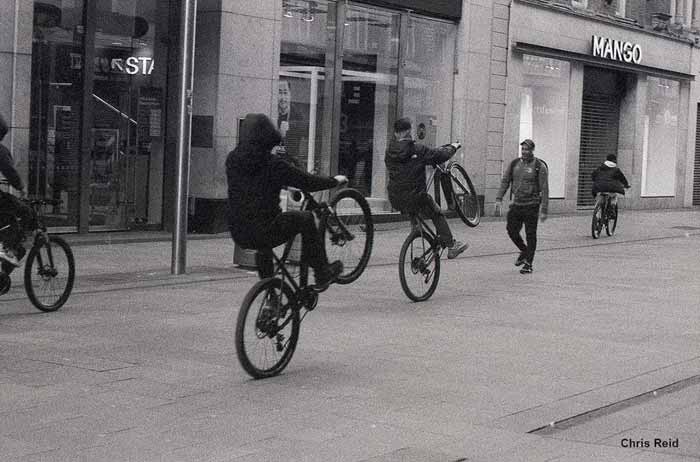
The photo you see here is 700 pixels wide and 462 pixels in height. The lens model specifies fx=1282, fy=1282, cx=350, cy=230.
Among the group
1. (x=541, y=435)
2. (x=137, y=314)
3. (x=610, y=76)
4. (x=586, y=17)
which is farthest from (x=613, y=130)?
(x=541, y=435)

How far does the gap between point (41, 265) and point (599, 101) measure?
76.1 ft

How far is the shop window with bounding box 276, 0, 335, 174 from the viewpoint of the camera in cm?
2158

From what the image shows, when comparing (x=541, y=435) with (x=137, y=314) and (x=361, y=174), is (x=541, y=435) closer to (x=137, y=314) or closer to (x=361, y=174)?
(x=137, y=314)

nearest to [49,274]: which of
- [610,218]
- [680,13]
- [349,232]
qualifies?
[349,232]

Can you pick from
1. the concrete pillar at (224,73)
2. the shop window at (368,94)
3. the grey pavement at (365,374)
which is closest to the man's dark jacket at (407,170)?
the grey pavement at (365,374)

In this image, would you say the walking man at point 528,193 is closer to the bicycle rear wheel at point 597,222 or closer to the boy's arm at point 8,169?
the bicycle rear wheel at point 597,222

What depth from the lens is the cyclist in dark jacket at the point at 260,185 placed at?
8.50m

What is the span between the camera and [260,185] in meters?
8.54

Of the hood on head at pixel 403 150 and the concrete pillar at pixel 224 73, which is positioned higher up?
the concrete pillar at pixel 224 73

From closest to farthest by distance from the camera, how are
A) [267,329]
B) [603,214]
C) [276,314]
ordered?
[267,329]
[276,314]
[603,214]

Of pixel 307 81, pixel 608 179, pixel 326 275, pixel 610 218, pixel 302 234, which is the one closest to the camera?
pixel 302 234

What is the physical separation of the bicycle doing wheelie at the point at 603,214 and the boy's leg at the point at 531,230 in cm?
636

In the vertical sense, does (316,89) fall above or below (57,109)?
above

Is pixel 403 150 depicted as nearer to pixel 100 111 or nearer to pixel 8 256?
pixel 8 256
